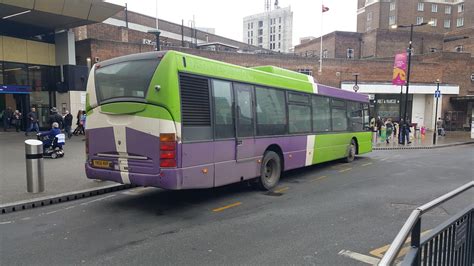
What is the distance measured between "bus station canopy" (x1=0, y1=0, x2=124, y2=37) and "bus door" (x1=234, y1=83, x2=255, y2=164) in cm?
1804

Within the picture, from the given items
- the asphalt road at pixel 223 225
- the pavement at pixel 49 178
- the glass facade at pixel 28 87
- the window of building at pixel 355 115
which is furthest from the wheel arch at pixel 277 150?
the glass facade at pixel 28 87

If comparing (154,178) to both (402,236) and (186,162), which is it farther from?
(402,236)

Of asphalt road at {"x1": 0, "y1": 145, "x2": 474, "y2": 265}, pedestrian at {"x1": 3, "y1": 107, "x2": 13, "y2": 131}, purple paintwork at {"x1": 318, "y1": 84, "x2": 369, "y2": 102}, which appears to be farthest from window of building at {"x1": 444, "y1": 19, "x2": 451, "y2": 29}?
pedestrian at {"x1": 3, "y1": 107, "x2": 13, "y2": 131}

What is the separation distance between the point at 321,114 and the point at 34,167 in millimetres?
8527

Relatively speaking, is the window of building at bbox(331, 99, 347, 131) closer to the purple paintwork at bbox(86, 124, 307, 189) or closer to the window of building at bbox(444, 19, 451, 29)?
the purple paintwork at bbox(86, 124, 307, 189)

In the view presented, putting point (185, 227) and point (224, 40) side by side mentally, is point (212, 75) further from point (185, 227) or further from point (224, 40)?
point (224, 40)

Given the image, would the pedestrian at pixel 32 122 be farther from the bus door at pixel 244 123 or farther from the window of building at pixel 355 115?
the window of building at pixel 355 115

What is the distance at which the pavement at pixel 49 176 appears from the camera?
823 cm

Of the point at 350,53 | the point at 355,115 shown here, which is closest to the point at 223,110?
the point at 355,115

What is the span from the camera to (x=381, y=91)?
40500 mm

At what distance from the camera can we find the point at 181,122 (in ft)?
22.0

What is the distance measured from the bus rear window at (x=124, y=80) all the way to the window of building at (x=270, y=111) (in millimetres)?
3053

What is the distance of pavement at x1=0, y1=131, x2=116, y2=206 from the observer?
8.23m

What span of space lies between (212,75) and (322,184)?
470 cm
